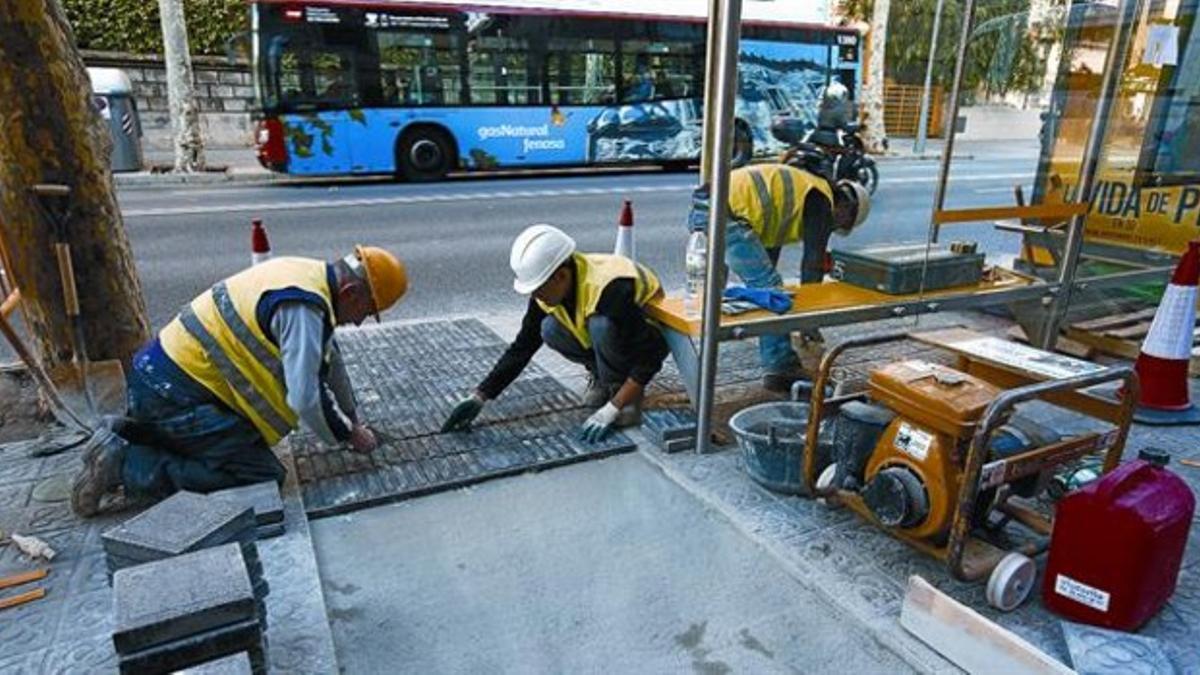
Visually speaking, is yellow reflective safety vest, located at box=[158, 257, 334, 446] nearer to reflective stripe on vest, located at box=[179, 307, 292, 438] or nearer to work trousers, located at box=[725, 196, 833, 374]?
reflective stripe on vest, located at box=[179, 307, 292, 438]

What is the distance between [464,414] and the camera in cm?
348

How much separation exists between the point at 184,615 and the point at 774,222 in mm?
3390

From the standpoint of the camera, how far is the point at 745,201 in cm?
411

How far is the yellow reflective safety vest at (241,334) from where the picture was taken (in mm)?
2707

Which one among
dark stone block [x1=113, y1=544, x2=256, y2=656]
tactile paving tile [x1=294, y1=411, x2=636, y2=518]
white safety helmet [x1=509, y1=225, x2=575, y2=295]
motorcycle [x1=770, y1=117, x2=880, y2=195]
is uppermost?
motorcycle [x1=770, y1=117, x2=880, y2=195]

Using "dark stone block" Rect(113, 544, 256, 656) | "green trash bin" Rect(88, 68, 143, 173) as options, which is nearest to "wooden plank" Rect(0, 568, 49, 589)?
"dark stone block" Rect(113, 544, 256, 656)

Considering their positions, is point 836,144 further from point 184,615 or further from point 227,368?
point 184,615

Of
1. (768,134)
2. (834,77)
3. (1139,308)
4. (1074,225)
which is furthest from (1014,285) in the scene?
(834,77)

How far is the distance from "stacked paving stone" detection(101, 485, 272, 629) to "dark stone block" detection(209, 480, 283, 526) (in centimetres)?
43

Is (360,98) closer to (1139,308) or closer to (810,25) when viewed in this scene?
(810,25)

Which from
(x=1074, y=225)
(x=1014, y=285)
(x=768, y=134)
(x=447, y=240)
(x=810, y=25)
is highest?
(x=810, y=25)

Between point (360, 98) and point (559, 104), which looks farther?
point (559, 104)

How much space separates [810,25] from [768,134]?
25.5ft

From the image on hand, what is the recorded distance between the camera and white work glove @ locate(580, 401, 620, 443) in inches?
134
